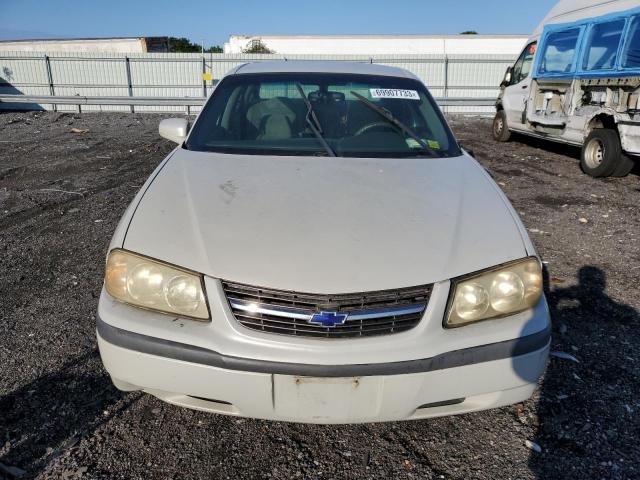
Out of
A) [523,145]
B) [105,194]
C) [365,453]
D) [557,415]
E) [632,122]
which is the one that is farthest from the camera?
[523,145]

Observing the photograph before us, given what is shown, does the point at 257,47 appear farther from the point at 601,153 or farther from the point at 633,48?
the point at 633,48

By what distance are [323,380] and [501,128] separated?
10.7 m

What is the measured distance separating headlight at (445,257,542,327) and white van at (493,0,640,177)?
6.09 metres

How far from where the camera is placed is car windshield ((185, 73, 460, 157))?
2.88m

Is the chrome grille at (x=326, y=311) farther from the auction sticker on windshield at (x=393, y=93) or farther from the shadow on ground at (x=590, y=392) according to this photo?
the auction sticker on windshield at (x=393, y=93)

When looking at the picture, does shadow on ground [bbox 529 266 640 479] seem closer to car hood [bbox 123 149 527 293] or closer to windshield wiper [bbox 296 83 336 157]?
car hood [bbox 123 149 527 293]

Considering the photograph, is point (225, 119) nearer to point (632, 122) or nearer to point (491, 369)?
point (491, 369)

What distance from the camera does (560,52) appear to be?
28.2ft

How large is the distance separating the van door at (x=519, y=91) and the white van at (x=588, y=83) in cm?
2

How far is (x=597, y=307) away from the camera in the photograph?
343 centimetres

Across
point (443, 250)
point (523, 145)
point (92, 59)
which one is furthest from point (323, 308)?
point (92, 59)

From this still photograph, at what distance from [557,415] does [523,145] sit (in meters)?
9.81

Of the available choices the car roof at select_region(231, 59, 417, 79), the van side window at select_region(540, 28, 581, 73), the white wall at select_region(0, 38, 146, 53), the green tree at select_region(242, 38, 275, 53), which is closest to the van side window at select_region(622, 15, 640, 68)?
the van side window at select_region(540, 28, 581, 73)

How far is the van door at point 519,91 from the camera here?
969 centimetres
